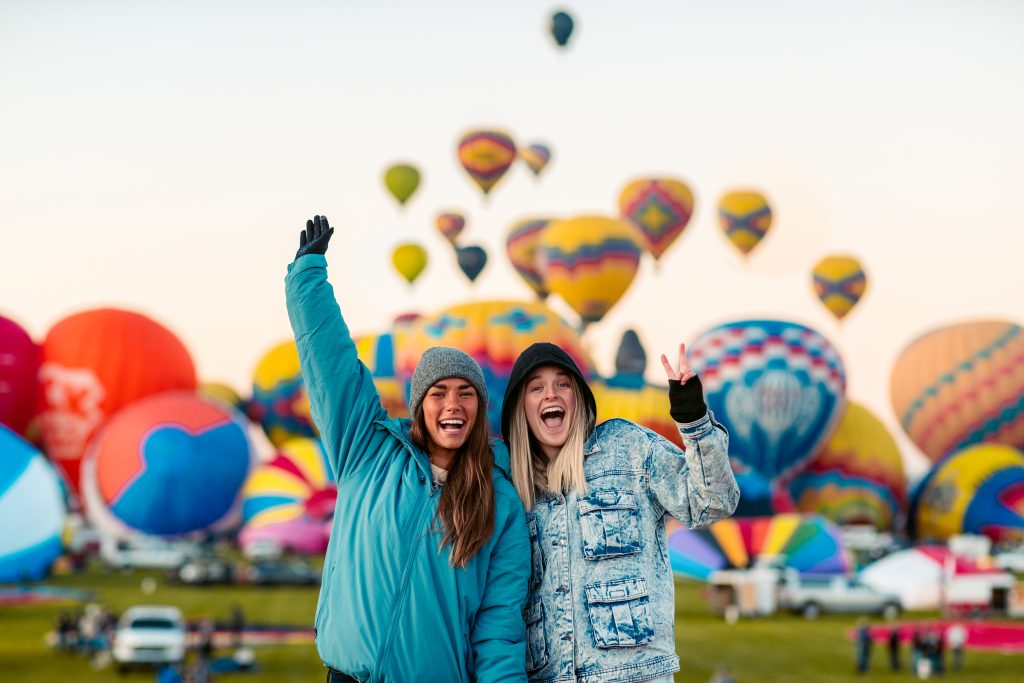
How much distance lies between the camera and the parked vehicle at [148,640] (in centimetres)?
1432

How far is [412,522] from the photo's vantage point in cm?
311

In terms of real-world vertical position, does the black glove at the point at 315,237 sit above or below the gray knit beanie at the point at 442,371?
above

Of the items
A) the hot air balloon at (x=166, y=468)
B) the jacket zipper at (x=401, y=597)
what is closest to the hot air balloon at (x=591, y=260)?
the hot air balloon at (x=166, y=468)

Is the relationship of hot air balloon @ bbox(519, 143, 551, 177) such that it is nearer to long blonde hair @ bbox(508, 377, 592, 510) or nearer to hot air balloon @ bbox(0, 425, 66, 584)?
hot air balloon @ bbox(0, 425, 66, 584)

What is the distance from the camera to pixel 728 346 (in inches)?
1123

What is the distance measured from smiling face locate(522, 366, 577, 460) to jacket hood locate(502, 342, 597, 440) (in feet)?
0.07

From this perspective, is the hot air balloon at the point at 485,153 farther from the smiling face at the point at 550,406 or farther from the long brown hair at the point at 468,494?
the long brown hair at the point at 468,494

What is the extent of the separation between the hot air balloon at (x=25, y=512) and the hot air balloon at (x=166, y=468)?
8080mm

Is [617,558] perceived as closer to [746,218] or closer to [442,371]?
[442,371]

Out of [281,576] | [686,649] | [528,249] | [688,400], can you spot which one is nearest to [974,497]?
[528,249]

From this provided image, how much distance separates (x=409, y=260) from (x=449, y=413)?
3524 centimetres

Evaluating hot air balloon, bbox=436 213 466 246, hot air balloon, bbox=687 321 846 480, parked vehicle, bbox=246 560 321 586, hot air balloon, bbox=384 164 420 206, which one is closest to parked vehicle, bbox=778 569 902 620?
parked vehicle, bbox=246 560 321 586

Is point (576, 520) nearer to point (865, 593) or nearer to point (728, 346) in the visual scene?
point (865, 593)

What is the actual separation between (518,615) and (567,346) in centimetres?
1741
